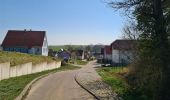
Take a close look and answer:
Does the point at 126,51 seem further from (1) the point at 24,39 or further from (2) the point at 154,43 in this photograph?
(1) the point at 24,39

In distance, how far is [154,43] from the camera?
16172 mm

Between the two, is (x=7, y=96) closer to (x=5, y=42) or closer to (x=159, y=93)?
(x=159, y=93)

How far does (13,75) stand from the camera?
3102 centimetres

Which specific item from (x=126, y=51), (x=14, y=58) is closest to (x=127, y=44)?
(x=126, y=51)

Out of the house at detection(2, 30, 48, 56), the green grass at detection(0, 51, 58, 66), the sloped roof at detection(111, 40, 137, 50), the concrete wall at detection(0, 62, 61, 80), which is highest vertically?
the house at detection(2, 30, 48, 56)

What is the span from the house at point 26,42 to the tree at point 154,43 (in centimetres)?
7317

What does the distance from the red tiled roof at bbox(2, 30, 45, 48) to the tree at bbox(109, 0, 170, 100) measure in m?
73.6

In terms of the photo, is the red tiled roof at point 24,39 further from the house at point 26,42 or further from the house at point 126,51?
the house at point 126,51

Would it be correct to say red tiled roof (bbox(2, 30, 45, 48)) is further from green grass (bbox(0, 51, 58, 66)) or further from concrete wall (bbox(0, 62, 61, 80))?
green grass (bbox(0, 51, 58, 66))

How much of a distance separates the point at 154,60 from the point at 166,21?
83.0 inches

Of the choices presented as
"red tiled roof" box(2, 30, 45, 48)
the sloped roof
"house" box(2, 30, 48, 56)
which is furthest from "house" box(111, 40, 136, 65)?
"red tiled roof" box(2, 30, 45, 48)

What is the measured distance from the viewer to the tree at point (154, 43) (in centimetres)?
1431

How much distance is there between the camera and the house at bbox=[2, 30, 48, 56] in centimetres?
9119

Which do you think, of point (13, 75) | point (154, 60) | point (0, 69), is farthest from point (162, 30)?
point (13, 75)
